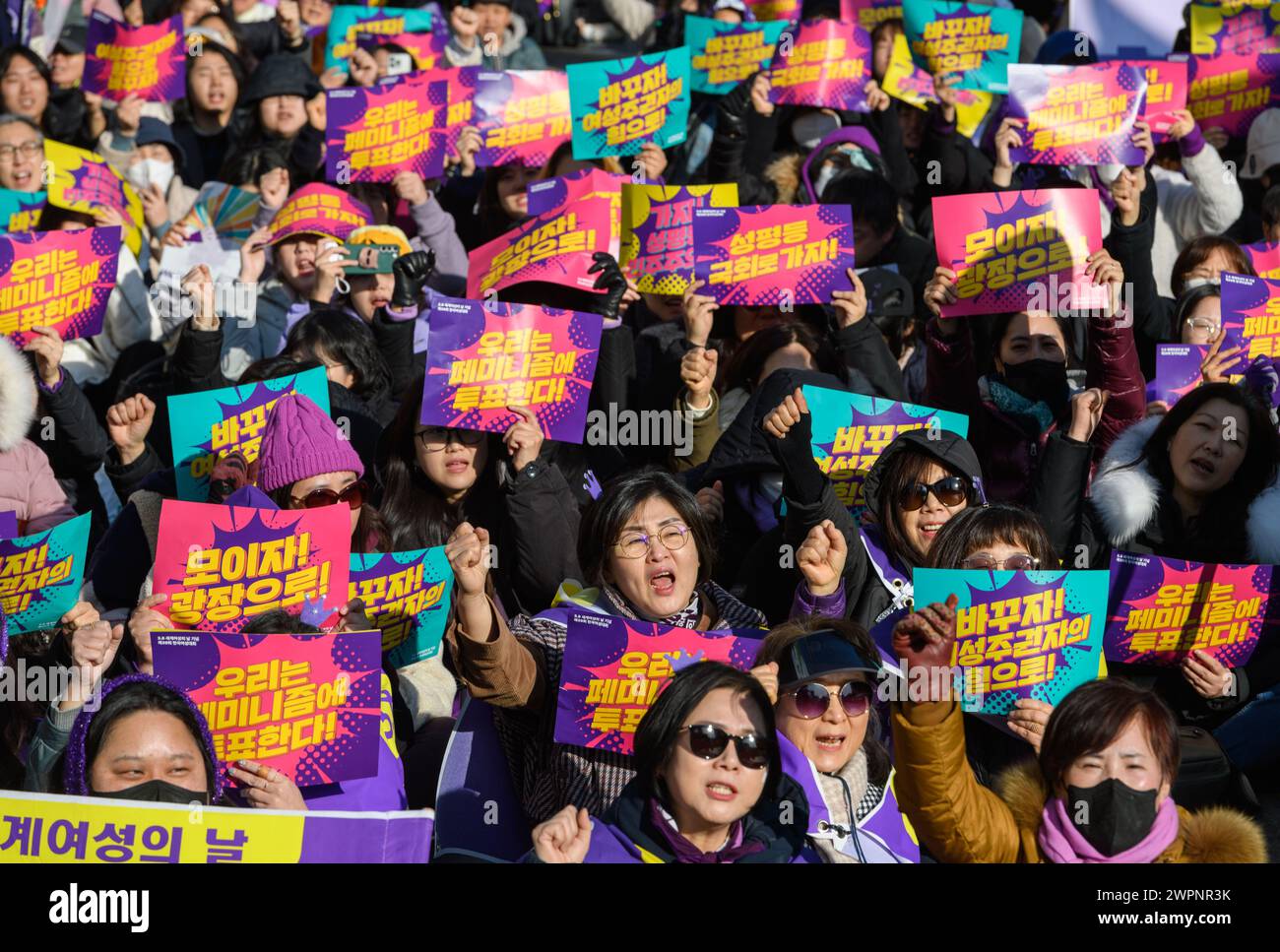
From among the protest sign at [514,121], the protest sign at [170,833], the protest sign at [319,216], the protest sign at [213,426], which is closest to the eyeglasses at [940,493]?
the protest sign at [213,426]

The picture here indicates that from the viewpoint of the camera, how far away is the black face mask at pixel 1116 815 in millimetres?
4105

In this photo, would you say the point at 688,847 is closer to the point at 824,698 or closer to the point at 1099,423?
the point at 824,698

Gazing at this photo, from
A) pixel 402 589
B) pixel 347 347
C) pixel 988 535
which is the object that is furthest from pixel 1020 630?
pixel 347 347

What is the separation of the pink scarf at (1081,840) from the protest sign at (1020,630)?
18.7 inches

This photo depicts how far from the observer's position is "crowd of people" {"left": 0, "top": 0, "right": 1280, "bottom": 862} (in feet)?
13.9

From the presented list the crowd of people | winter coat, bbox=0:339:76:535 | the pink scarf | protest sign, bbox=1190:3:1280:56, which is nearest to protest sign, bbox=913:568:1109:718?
the crowd of people

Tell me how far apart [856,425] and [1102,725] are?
6.20 ft

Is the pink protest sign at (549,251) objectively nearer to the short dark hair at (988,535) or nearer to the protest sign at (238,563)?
the protest sign at (238,563)

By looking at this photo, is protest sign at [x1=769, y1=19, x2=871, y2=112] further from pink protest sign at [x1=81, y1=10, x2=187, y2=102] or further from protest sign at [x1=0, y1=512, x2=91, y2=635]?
protest sign at [x1=0, y1=512, x2=91, y2=635]

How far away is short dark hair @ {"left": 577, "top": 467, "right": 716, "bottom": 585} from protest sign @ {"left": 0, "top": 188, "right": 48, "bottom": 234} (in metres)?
3.79

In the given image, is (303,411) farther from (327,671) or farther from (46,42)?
(46,42)

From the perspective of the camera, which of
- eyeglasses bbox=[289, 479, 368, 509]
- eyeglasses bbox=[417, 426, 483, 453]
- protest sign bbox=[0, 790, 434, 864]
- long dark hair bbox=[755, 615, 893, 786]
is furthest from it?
eyeglasses bbox=[417, 426, 483, 453]

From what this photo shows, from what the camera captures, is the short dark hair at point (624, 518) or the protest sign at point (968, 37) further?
the protest sign at point (968, 37)

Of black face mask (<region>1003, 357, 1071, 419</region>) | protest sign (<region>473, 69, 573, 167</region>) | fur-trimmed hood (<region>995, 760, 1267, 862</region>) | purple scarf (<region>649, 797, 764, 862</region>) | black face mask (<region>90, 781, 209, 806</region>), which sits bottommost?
fur-trimmed hood (<region>995, 760, 1267, 862</region>)
